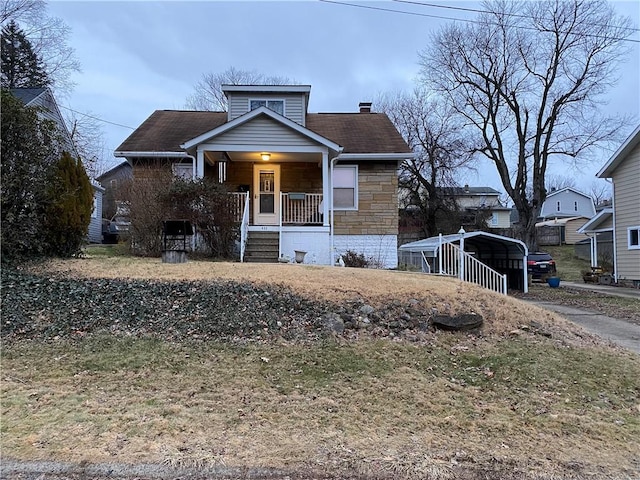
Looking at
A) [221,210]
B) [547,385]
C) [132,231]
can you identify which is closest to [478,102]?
[221,210]

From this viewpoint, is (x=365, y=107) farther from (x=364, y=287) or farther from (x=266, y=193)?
(x=364, y=287)

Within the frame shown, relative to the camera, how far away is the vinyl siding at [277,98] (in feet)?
50.3

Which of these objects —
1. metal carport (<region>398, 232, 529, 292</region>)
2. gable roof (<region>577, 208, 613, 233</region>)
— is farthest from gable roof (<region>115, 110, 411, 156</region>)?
gable roof (<region>577, 208, 613, 233</region>)

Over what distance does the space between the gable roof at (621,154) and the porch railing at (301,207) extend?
12.3 meters

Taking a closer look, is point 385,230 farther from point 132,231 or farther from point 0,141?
point 0,141

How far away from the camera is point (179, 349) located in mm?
5180

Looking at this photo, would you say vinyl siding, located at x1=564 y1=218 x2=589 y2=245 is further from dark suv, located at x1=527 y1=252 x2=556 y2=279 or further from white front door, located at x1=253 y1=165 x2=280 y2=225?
white front door, located at x1=253 y1=165 x2=280 y2=225

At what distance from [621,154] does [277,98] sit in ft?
45.3

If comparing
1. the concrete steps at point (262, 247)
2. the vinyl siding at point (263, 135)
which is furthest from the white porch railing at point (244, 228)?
the vinyl siding at point (263, 135)

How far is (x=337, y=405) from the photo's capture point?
4.03 metres

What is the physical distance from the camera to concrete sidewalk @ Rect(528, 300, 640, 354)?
7350mm

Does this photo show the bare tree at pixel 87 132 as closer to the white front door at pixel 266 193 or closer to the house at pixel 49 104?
the house at pixel 49 104

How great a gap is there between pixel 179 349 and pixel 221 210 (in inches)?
247

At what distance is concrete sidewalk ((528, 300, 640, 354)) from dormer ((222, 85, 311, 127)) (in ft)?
33.0
